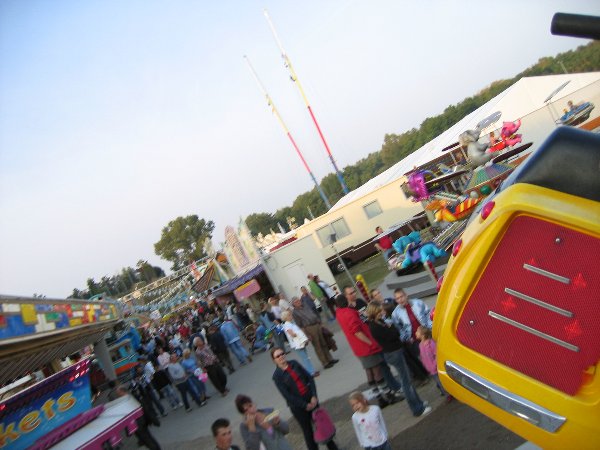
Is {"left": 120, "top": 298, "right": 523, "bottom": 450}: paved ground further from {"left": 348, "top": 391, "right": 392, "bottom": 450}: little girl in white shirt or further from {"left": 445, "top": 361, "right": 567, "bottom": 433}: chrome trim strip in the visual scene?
{"left": 445, "top": 361, "right": 567, "bottom": 433}: chrome trim strip

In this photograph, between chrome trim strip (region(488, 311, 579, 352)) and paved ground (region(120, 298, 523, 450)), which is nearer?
chrome trim strip (region(488, 311, 579, 352))

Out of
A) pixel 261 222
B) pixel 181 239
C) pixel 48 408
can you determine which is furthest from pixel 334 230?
pixel 261 222

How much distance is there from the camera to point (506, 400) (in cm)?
281

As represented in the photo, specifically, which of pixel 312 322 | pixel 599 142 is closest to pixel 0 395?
pixel 312 322

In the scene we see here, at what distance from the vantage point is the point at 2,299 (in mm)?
5234

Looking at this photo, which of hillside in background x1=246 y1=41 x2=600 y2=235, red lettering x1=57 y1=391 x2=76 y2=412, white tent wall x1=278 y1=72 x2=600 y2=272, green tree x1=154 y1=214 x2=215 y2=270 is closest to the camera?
red lettering x1=57 y1=391 x2=76 y2=412

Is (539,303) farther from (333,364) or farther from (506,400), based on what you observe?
(333,364)

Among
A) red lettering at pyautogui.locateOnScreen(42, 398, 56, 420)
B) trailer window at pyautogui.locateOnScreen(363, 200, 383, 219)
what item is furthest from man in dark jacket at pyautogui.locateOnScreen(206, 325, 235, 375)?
trailer window at pyautogui.locateOnScreen(363, 200, 383, 219)

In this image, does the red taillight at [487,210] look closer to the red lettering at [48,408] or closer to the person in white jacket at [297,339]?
the red lettering at [48,408]

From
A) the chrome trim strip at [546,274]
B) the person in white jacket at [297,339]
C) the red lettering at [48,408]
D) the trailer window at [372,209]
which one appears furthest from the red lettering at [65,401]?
the trailer window at [372,209]

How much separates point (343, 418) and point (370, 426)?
2.60 m

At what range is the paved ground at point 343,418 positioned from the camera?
4.90 m

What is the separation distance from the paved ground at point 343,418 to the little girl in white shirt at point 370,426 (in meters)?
0.93

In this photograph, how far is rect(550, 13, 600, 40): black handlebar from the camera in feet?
5.55
